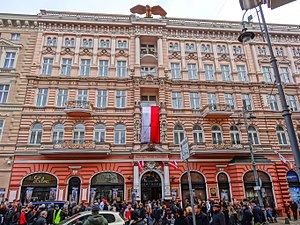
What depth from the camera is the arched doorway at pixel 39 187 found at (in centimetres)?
1862

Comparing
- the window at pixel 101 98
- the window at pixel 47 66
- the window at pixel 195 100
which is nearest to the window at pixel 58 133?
the window at pixel 101 98

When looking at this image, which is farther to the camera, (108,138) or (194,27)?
(194,27)

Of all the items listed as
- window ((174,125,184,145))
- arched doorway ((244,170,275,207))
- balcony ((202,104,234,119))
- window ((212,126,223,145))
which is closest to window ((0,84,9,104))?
window ((174,125,184,145))

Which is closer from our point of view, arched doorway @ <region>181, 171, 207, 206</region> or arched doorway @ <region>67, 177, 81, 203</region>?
arched doorway @ <region>67, 177, 81, 203</region>

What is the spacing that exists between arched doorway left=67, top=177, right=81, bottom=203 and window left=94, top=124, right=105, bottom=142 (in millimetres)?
4185

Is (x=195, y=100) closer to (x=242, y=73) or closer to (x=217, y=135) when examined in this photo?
(x=217, y=135)

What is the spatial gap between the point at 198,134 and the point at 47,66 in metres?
18.5

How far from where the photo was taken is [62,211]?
41.2 feet

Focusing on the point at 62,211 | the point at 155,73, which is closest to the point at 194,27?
the point at 155,73

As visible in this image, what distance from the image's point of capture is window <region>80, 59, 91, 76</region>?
24.3 meters

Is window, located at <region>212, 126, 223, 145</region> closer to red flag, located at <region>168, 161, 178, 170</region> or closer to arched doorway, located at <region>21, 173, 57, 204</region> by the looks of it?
red flag, located at <region>168, 161, 178, 170</region>

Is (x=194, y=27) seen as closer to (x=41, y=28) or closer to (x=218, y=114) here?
(x=218, y=114)

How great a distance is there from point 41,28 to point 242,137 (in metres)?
26.4

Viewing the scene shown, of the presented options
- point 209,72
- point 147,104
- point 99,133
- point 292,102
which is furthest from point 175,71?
point 292,102
